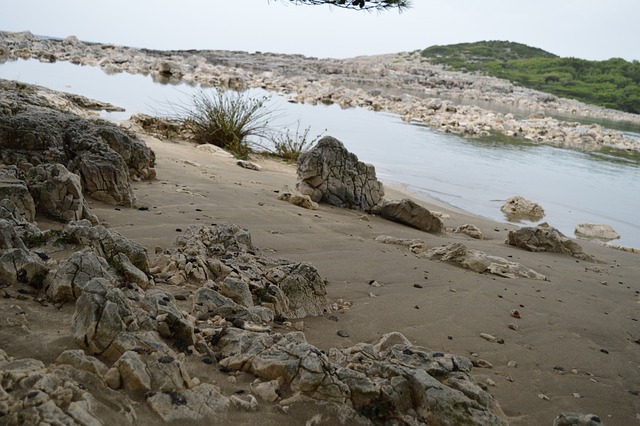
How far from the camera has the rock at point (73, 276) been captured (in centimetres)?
220

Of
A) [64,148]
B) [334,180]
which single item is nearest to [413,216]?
[334,180]

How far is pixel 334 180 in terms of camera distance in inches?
250

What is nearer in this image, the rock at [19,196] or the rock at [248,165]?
the rock at [19,196]

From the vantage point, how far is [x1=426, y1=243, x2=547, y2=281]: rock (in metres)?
4.32

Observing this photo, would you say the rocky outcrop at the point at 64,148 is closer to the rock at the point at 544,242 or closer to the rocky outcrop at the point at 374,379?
the rocky outcrop at the point at 374,379

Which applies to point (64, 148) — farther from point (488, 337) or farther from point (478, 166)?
point (478, 166)

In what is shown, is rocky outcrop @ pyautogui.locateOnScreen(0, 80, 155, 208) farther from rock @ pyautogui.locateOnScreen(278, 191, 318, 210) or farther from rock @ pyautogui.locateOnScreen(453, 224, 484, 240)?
rock @ pyautogui.locateOnScreen(453, 224, 484, 240)

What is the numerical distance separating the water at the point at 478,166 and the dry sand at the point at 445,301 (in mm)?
3358

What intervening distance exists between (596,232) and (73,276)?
746 centimetres

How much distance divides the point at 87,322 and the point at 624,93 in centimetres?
5863

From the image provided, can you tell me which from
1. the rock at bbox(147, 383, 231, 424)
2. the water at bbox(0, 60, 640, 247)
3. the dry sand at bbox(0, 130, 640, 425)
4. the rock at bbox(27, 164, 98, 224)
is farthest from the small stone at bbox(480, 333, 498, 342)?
the water at bbox(0, 60, 640, 247)

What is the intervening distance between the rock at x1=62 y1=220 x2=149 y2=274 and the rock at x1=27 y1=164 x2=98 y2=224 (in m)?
0.73

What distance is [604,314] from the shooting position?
3.71m

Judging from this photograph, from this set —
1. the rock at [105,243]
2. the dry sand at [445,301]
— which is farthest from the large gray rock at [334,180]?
the rock at [105,243]
